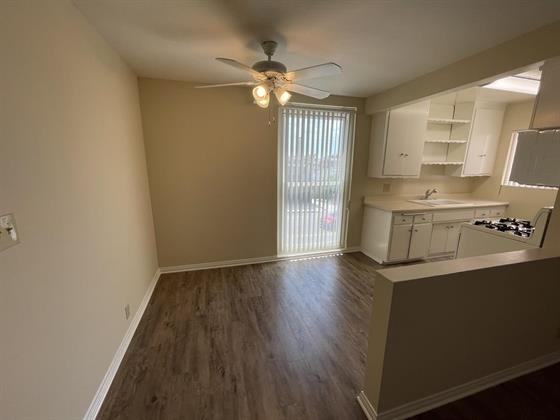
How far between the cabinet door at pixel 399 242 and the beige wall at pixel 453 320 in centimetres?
175

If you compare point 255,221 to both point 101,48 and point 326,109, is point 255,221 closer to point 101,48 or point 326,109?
point 326,109

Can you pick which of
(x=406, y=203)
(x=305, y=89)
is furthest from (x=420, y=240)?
(x=305, y=89)

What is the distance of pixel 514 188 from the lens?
3.78 metres

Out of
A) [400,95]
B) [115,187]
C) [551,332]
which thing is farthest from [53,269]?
[400,95]

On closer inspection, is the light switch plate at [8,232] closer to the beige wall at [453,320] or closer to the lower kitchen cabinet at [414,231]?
the beige wall at [453,320]

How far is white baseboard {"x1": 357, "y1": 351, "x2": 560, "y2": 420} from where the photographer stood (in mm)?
1396

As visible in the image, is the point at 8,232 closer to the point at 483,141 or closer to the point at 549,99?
the point at 549,99

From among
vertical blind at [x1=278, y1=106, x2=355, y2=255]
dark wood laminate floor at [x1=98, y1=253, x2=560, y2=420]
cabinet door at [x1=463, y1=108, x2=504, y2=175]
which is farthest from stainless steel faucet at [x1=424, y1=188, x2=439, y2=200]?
dark wood laminate floor at [x1=98, y1=253, x2=560, y2=420]

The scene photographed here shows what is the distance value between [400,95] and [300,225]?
Result: 218 centimetres

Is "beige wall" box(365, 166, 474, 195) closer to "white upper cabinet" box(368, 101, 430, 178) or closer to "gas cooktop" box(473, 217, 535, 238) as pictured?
"white upper cabinet" box(368, 101, 430, 178)

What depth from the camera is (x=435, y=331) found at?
52.5 inches

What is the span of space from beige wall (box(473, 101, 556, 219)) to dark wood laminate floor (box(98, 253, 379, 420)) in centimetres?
296

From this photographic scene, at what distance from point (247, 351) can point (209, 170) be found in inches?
85.0

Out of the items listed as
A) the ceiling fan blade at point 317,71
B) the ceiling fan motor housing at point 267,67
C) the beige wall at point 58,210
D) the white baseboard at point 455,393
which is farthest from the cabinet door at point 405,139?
the beige wall at point 58,210
